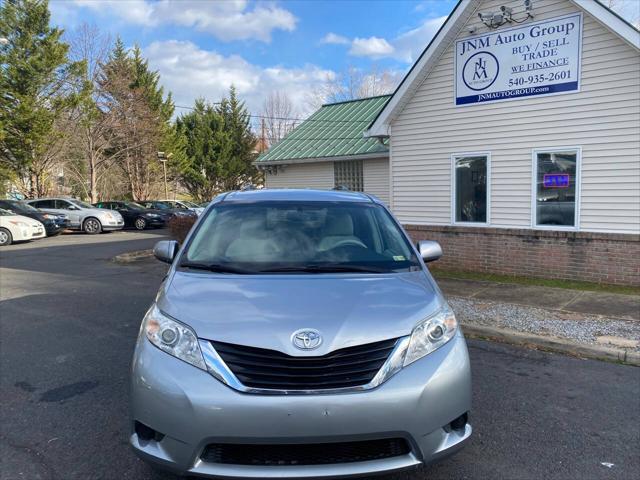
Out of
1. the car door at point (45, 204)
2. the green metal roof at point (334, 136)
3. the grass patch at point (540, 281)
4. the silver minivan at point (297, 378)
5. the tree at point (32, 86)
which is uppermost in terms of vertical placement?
the tree at point (32, 86)

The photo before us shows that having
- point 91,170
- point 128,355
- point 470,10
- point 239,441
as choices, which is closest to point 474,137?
point 470,10

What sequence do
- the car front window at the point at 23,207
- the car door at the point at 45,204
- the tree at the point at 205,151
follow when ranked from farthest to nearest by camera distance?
the tree at the point at 205,151
the car door at the point at 45,204
the car front window at the point at 23,207

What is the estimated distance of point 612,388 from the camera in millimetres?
4344

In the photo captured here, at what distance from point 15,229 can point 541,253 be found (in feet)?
55.8

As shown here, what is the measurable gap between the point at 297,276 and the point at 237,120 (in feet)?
132

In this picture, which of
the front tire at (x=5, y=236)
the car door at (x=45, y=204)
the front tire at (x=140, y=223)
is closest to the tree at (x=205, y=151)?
the front tire at (x=140, y=223)

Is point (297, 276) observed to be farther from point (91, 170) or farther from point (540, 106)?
point (91, 170)

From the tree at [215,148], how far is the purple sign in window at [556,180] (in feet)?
107

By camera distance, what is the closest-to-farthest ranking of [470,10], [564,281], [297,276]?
[297,276] < [564,281] < [470,10]

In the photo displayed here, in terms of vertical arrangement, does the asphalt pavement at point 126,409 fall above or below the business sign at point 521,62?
below

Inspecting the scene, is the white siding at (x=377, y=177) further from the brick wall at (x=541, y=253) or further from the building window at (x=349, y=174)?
the brick wall at (x=541, y=253)

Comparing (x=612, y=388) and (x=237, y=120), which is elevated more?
(x=237, y=120)

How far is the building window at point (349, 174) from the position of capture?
→ 1484 centimetres

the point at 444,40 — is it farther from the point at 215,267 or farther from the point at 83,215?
the point at 83,215
